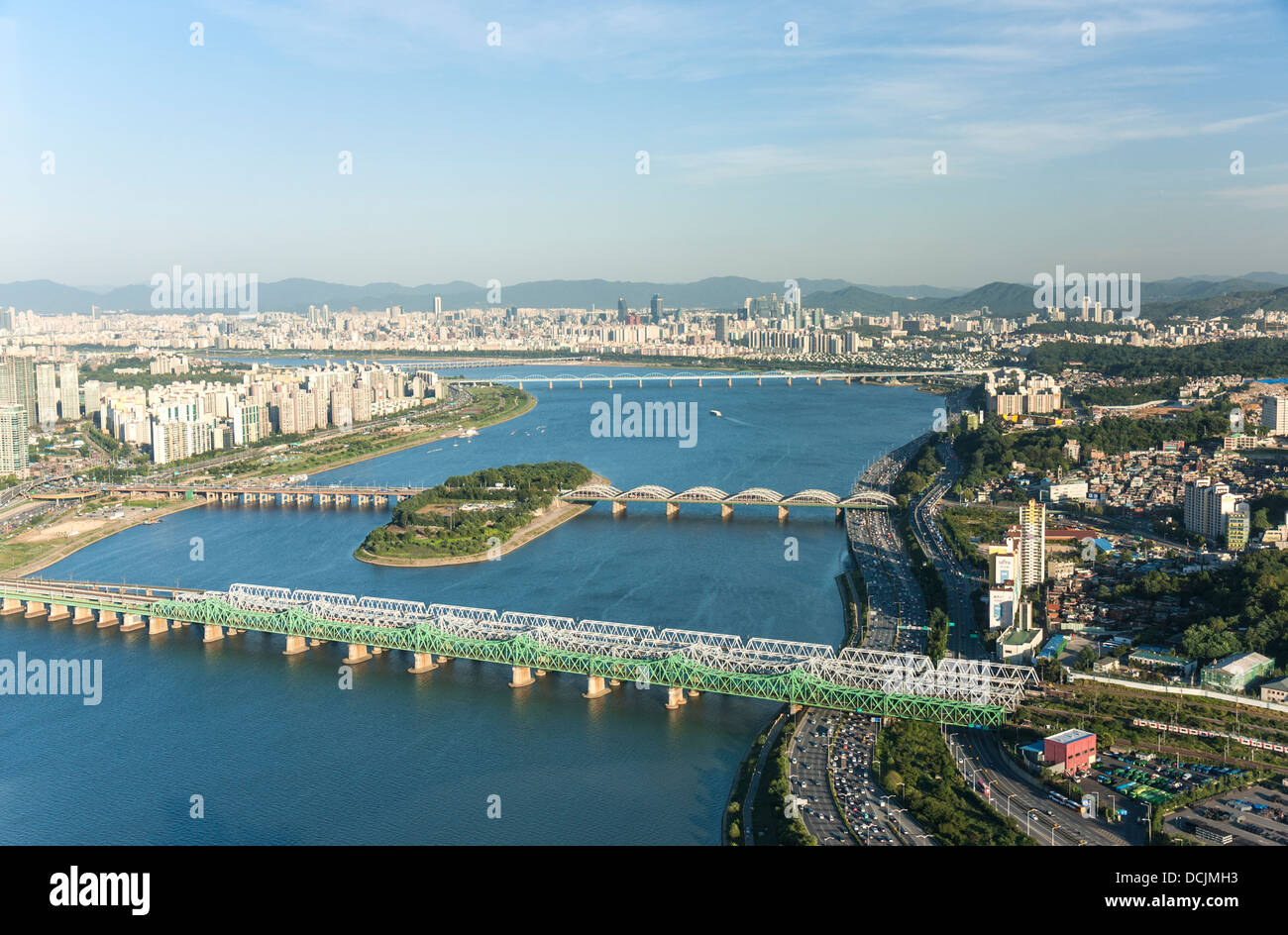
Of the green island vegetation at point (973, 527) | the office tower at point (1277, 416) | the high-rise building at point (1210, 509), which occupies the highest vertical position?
the office tower at point (1277, 416)

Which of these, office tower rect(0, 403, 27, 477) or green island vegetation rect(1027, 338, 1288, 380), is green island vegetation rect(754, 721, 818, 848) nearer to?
office tower rect(0, 403, 27, 477)

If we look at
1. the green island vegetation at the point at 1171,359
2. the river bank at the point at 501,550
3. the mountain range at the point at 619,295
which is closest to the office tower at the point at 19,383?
the river bank at the point at 501,550

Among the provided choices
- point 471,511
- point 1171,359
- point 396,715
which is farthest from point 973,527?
point 1171,359

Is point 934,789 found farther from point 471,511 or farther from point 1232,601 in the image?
point 471,511

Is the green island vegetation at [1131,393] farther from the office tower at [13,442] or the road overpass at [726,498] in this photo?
the office tower at [13,442]

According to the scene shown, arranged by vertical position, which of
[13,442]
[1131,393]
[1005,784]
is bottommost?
[1005,784]

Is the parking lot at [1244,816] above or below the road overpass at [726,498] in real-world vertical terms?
below
